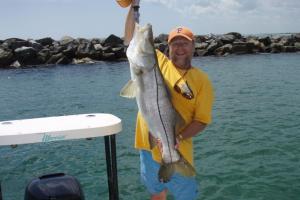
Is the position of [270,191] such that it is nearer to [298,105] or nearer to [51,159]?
[51,159]

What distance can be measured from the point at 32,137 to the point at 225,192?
5282 mm

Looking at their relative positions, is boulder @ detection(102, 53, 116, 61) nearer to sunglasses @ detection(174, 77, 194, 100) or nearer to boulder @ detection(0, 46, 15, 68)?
boulder @ detection(0, 46, 15, 68)

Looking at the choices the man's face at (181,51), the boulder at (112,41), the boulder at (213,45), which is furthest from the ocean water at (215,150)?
the boulder at (213,45)

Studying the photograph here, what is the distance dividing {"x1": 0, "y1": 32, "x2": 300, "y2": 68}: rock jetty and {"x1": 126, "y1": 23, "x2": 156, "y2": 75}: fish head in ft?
123

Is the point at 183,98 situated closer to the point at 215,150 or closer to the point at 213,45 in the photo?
the point at 215,150

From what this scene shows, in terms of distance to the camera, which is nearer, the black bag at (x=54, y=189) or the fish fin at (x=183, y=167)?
the black bag at (x=54, y=189)

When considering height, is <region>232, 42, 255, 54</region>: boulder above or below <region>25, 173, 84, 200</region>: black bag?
below

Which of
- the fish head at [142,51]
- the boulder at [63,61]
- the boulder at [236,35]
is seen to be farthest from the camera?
the boulder at [236,35]

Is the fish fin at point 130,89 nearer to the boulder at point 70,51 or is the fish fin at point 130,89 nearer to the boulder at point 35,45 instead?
the boulder at point 70,51

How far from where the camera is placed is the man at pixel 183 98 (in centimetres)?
446

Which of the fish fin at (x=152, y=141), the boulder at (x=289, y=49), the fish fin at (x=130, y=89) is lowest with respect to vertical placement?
the boulder at (x=289, y=49)

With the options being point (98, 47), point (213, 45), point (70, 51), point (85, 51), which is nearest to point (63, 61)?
point (70, 51)

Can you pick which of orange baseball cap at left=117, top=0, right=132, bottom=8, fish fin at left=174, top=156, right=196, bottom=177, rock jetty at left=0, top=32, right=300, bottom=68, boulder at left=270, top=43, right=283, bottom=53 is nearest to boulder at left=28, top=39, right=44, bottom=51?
rock jetty at left=0, top=32, right=300, bottom=68

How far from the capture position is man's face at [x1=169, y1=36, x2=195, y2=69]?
4.45m
